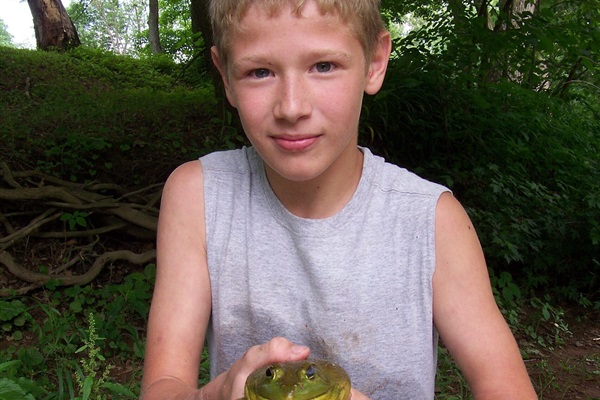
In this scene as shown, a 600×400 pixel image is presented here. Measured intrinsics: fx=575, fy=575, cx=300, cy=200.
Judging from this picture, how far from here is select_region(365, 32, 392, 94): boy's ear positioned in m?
1.57

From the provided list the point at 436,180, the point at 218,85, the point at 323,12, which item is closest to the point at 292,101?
the point at 323,12

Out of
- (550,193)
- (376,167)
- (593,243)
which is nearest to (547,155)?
(550,193)

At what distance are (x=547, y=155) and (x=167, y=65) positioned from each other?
8.62 meters

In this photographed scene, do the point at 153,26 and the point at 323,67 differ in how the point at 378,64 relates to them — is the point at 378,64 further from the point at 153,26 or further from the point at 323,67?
the point at 153,26

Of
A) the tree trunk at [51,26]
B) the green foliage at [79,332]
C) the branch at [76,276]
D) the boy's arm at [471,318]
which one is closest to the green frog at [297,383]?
the boy's arm at [471,318]

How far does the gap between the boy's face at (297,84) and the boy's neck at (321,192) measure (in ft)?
0.47

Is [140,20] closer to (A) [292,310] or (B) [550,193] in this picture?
(B) [550,193]

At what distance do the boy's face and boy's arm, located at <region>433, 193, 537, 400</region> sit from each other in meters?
0.40

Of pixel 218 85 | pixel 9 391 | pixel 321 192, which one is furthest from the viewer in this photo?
pixel 218 85

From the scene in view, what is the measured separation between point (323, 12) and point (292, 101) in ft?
0.72

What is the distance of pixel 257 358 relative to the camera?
1.06m

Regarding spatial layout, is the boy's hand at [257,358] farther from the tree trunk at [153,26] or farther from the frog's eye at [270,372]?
the tree trunk at [153,26]

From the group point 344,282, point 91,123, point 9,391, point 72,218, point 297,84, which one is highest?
point 297,84

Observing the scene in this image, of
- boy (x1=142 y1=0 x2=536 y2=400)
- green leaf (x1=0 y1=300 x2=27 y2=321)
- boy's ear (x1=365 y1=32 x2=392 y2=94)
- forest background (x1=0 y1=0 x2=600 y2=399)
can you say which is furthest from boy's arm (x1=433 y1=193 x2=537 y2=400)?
green leaf (x1=0 y1=300 x2=27 y2=321)
